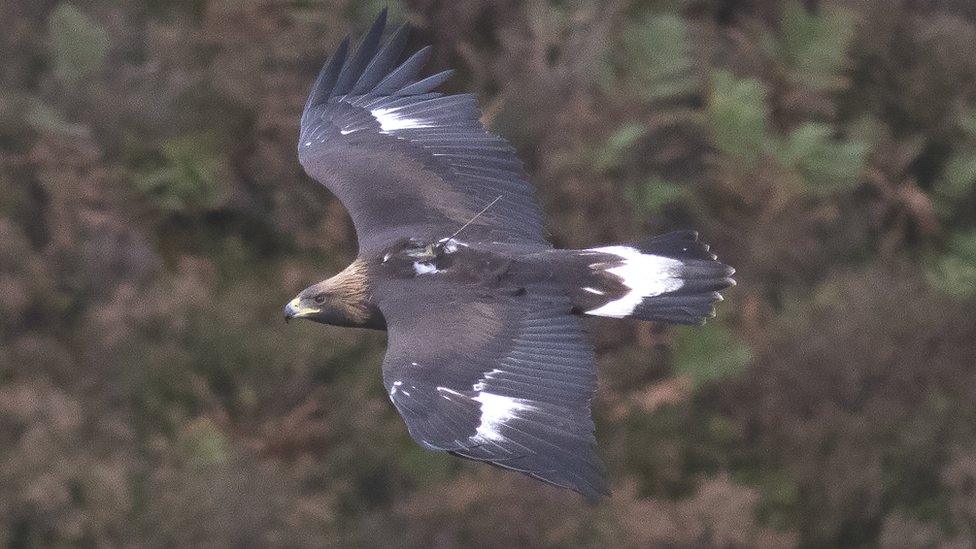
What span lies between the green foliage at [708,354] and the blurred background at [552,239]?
0.8 inches

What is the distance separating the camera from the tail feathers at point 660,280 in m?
6.69

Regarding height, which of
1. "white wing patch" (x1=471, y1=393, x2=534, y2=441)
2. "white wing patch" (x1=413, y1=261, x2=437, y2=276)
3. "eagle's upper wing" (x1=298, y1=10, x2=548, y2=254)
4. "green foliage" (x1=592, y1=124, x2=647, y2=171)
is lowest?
"green foliage" (x1=592, y1=124, x2=647, y2=171)

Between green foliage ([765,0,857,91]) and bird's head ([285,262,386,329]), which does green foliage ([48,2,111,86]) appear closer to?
green foliage ([765,0,857,91])

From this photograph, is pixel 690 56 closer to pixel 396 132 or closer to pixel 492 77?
pixel 492 77

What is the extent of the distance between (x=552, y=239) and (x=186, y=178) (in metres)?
2.47

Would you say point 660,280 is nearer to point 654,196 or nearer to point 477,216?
point 477,216

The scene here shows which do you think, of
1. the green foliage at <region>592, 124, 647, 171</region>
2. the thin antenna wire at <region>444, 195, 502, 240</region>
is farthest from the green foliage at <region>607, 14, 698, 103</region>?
the thin antenna wire at <region>444, 195, 502, 240</region>

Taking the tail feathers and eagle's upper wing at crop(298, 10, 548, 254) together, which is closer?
the tail feathers

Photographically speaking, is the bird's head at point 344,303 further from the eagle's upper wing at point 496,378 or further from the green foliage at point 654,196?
the green foliage at point 654,196

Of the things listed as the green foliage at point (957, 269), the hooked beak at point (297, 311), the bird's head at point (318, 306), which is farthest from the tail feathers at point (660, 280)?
the green foliage at point (957, 269)

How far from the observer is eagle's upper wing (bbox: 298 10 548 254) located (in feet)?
24.0

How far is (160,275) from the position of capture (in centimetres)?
1169

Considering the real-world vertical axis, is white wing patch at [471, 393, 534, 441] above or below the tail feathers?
below

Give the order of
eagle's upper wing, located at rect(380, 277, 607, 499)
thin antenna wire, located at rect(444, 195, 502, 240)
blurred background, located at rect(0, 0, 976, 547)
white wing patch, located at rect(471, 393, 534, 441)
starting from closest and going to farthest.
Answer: eagle's upper wing, located at rect(380, 277, 607, 499) < white wing patch, located at rect(471, 393, 534, 441) < thin antenna wire, located at rect(444, 195, 502, 240) < blurred background, located at rect(0, 0, 976, 547)
